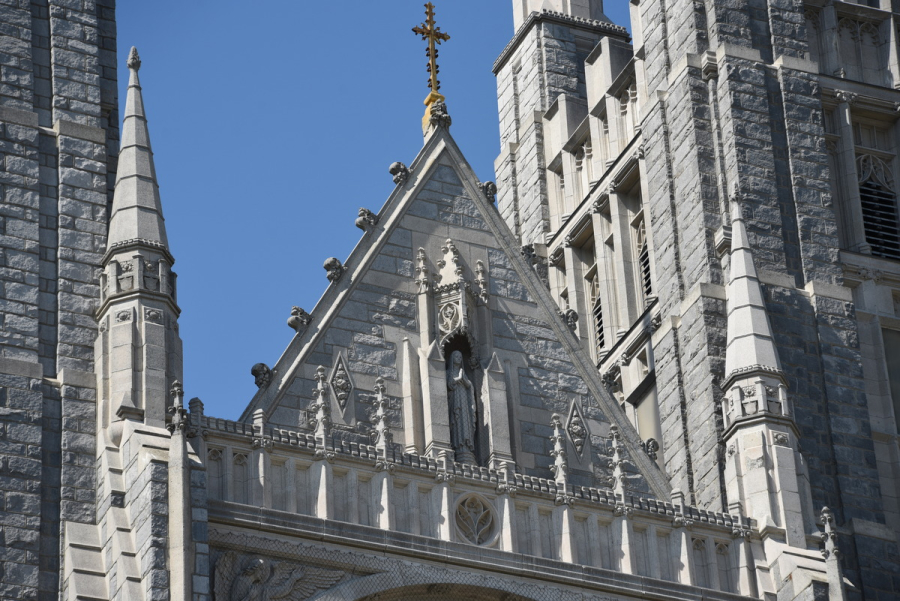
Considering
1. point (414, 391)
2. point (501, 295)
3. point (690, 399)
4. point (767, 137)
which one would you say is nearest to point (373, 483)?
point (414, 391)

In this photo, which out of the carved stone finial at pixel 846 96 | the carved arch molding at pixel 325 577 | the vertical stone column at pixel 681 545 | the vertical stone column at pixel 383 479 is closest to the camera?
the carved arch molding at pixel 325 577

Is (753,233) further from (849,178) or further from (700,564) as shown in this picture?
(700,564)

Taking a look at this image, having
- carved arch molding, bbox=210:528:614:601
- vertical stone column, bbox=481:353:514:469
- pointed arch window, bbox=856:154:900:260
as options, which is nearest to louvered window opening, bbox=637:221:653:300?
pointed arch window, bbox=856:154:900:260

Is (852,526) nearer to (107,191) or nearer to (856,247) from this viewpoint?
(856,247)

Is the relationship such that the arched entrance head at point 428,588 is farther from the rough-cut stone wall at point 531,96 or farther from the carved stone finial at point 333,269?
the rough-cut stone wall at point 531,96

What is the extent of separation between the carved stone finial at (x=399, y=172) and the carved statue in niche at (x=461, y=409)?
285 cm

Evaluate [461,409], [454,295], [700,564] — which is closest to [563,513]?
[700,564]

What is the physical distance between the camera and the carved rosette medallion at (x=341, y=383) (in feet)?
103

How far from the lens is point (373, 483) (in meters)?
29.5

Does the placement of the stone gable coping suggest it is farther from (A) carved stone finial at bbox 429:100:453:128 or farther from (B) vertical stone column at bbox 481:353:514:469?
(A) carved stone finial at bbox 429:100:453:128

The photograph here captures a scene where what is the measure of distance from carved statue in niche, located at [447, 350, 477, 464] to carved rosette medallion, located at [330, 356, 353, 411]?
1.34 metres

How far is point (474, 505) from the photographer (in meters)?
30.1

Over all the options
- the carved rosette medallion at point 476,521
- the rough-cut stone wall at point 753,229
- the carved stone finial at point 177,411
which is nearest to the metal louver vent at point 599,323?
the rough-cut stone wall at point 753,229

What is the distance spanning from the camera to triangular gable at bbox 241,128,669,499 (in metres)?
31.5
